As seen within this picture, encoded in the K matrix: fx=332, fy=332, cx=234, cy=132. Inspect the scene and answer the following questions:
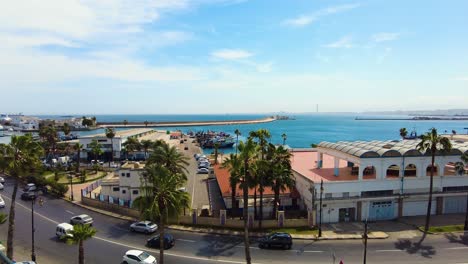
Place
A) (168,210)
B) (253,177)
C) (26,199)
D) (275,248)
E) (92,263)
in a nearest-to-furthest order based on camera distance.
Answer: (168,210) < (92,263) < (275,248) < (253,177) < (26,199)

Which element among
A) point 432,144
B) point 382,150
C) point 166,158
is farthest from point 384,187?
point 166,158

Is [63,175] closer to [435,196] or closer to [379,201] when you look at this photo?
[379,201]

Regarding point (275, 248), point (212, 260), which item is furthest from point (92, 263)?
point (275, 248)

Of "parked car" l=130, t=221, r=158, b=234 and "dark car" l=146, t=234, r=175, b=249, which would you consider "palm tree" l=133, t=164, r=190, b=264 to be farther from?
"parked car" l=130, t=221, r=158, b=234

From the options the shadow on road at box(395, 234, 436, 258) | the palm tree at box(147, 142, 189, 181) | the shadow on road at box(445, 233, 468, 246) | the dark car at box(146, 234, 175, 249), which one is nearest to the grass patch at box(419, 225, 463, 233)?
the shadow on road at box(445, 233, 468, 246)

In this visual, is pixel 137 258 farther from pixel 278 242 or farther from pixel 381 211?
pixel 381 211

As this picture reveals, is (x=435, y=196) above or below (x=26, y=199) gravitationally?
above
